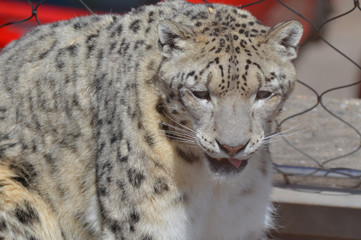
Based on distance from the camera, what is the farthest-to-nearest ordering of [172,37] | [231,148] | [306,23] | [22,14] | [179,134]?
[306,23] < [22,14] < [179,134] < [172,37] < [231,148]

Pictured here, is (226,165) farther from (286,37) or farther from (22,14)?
(22,14)

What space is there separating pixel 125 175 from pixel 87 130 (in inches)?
16.6

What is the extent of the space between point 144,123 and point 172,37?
45 cm

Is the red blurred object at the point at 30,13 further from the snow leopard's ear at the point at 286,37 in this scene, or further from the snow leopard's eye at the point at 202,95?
the snow leopard's eye at the point at 202,95

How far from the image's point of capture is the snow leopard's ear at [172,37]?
10.2 ft

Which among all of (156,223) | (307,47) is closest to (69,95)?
(156,223)

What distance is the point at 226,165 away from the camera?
3.21m

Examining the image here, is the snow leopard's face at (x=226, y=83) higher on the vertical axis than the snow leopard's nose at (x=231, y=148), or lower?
higher

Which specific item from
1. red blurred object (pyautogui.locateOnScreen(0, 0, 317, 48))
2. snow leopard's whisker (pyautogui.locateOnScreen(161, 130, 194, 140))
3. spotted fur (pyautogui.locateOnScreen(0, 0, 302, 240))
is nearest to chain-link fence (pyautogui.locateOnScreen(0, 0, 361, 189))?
red blurred object (pyautogui.locateOnScreen(0, 0, 317, 48))

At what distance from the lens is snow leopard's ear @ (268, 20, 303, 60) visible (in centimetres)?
318

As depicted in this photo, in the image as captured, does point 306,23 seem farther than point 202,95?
Yes

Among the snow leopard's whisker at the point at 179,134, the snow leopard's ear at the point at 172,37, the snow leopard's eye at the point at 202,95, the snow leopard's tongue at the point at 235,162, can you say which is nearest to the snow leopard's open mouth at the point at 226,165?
the snow leopard's tongue at the point at 235,162

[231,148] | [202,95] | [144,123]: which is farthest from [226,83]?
[144,123]

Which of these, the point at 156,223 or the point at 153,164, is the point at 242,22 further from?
the point at 156,223
